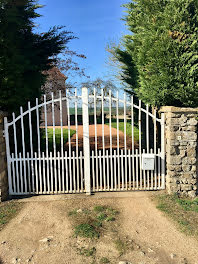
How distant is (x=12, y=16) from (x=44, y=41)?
136cm

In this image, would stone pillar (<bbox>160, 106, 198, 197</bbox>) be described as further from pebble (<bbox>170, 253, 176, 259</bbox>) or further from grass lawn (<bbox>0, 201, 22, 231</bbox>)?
grass lawn (<bbox>0, 201, 22, 231</bbox>)

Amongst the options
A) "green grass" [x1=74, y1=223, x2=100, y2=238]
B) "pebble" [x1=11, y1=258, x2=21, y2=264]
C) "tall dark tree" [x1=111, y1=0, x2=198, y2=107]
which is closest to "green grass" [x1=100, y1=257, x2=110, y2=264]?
"green grass" [x1=74, y1=223, x2=100, y2=238]

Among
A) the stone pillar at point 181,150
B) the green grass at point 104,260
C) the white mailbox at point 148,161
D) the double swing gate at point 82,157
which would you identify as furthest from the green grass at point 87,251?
the stone pillar at point 181,150

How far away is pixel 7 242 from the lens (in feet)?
11.0

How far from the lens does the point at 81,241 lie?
332 centimetres

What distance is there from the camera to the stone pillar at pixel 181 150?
15.4ft

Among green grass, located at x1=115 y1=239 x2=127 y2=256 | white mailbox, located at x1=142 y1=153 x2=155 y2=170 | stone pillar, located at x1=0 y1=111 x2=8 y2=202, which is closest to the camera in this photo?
green grass, located at x1=115 y1=239 x2=127 y2=256

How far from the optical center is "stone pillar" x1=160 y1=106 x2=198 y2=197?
4695 mm

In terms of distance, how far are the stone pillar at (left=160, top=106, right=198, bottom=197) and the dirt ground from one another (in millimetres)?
842

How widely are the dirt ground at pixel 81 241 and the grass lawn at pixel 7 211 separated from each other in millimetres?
133

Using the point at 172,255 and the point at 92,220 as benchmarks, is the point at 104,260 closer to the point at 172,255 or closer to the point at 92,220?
the point at 172,255

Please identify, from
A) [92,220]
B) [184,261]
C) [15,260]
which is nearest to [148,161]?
[92,220]

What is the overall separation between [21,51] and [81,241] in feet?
16.7

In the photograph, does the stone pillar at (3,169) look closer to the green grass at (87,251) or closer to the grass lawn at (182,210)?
the green grass at (87,251)
